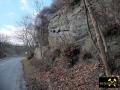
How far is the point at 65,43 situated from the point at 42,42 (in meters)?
20.1

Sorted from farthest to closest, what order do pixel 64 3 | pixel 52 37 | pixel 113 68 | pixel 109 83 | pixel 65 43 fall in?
pixel 52 37
pixel 64 3
pixel 65 43
pixel 113 68
pixel 109 83

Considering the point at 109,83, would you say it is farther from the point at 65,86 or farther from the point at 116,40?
the point at 116,40

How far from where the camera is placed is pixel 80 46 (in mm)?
24188

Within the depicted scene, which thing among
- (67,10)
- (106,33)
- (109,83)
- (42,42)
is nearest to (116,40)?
(106,33)

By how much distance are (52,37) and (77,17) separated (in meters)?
7.95

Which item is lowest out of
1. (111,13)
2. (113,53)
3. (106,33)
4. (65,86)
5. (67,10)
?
(65,86)

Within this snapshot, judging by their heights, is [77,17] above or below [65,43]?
above

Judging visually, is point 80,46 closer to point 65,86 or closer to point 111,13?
point 111,13

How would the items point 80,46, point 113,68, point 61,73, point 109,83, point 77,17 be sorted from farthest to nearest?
point 77,17 < point 80,46 < point 61,73 < point 113,68 < point 109,83

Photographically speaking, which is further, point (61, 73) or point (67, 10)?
point (67, 10)

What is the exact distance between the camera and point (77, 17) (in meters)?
25.8

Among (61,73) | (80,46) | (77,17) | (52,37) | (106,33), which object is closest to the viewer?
(106,33)

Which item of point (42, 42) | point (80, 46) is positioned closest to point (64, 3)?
point (80, 46)

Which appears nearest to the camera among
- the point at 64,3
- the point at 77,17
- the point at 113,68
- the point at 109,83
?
the point at 109,83
